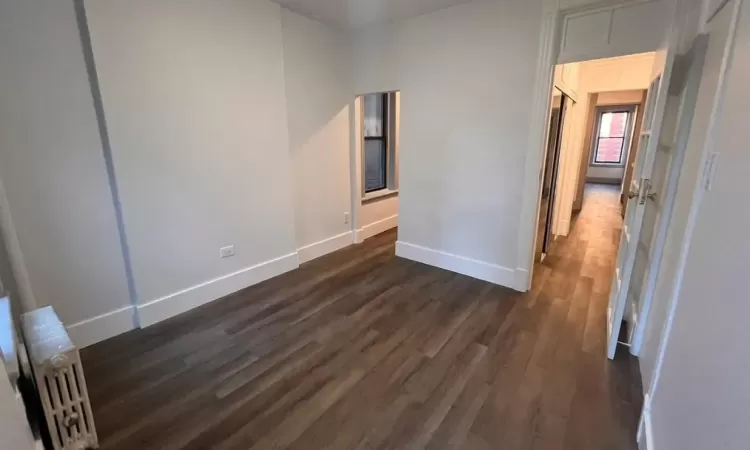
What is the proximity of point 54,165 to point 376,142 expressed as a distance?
3647 millimetres

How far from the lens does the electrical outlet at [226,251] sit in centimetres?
304

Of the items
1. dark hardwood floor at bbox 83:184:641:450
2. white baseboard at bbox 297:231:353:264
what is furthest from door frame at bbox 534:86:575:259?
white baseboard at bbox 297:231:353:264

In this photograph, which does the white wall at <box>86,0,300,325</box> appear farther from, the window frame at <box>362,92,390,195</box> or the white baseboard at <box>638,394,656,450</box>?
the white baseboard at <box>638,394,656,450</box>

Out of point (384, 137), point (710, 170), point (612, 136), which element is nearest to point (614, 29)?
point (710, 170)

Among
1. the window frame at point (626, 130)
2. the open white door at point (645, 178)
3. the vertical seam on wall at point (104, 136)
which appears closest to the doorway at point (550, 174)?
the open white door at point (645, 178)

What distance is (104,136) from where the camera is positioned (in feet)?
7.43

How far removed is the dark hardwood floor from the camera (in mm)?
1691

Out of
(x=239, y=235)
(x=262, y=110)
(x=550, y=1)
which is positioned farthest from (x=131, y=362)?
(x=550, y=1)

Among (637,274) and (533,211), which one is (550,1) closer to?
(533,211)

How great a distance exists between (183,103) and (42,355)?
6.13 ft

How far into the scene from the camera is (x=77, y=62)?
2113mm

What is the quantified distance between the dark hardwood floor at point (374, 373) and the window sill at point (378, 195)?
5.28 ft

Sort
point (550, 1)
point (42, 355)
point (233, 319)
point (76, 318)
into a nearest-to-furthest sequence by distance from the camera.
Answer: point (42, 355) < point (76, 318) < point (550, 1) < point (233, 319)

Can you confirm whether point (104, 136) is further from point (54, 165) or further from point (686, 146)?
point (686, 146)
